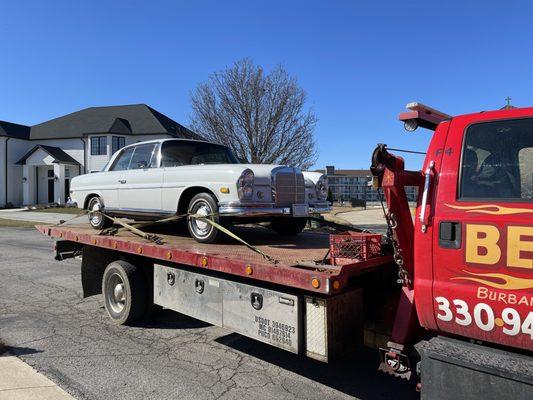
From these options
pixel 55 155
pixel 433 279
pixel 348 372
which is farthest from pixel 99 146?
pixel 433 279

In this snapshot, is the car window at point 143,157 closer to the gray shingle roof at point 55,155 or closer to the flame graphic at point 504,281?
the flame graphic at point 504,281

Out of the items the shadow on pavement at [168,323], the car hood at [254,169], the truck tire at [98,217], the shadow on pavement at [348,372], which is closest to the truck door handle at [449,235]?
the shadow on pavement at [348,372]

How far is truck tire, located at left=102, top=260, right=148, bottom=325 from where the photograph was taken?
5785 millimetres

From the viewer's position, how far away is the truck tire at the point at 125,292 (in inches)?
228

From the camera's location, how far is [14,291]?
25.9ft

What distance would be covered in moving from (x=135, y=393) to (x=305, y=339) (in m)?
1.57

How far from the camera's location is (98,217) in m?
7.57

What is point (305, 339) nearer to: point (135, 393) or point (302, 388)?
point (302, 388)

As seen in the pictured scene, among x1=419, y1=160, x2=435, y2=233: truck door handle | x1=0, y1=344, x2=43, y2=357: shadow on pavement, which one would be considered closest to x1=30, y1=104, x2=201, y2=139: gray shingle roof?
x1=0, y1=344, x2=43, y2=357: shadow on pavement

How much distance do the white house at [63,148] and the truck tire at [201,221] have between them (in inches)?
1332

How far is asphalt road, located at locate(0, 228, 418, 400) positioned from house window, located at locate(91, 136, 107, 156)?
3541 cm

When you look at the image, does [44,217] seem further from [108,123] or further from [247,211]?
[247,211]

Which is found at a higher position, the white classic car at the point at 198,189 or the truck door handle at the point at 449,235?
the white classic car at the point at 198,189

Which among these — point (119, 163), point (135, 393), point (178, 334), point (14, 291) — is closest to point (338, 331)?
point (135, 393)
